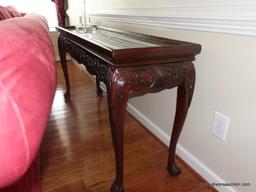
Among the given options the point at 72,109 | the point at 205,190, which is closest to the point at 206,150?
the point at 205,190

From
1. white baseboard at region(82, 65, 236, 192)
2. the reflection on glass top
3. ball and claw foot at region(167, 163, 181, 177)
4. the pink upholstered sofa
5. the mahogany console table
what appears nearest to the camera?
the pink upholstered sofa

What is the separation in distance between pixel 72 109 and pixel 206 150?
128 centimetres

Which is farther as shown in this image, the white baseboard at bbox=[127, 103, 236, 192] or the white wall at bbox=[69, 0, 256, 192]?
the white baseboard at bbox=[127, 103, 236, 192]

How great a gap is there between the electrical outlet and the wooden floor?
0.30 m

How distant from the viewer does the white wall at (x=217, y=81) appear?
80 cm

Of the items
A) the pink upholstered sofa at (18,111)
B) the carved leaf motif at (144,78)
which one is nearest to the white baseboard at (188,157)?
the carved leaf motif at (144,78)

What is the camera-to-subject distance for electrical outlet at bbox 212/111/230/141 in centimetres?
94

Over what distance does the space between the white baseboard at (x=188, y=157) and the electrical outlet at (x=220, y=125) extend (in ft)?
0.74

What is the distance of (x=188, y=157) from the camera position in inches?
47.7

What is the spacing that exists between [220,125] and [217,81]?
0.21m

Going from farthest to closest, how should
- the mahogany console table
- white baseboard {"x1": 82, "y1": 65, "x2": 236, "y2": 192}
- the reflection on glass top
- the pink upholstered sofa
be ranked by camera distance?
white baseboard {"x1": 82, "y1": 65, "x2": 236, "y2": 192}, the reflection on glass top, the mahogany console table, the pink upholstered sofa

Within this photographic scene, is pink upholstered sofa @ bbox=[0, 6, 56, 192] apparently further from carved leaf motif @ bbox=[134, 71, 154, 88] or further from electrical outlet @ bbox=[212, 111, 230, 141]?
electrical outlet @ bbox=[212, 111, 230, 141]

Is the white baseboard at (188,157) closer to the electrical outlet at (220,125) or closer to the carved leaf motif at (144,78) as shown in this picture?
the electrical outlet at (220,125)

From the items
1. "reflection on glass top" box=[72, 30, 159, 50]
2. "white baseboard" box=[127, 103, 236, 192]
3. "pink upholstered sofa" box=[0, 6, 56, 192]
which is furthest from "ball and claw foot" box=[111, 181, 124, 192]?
"pink upholstered sofa" box=[0, 6, 56, 192]
